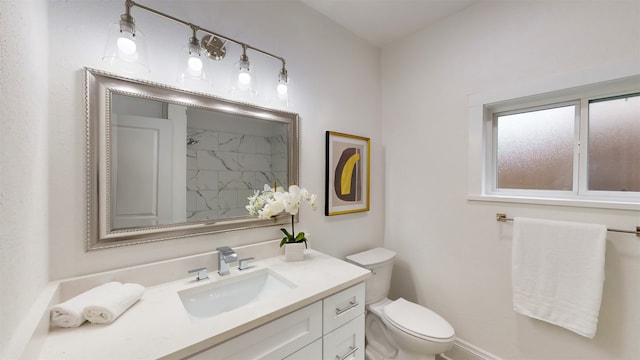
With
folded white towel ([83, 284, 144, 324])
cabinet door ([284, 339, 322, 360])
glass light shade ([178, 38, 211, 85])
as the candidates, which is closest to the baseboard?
cabinet door ([284, 339, 322, 360])

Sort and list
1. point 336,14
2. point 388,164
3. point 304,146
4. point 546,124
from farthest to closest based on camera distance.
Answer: point 388,164 < point 336,14 < point 304,146 < point 546,124

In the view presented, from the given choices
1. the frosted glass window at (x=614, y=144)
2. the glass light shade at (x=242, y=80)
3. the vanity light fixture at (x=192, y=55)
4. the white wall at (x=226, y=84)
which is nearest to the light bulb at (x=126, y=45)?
the vanity light fixture at (x=192, y=55)

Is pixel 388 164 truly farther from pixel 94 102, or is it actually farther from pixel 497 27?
pixel 94 102

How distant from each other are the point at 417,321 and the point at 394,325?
0.14 m

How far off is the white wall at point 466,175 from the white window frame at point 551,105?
5 cm

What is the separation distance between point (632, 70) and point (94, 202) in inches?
94.5

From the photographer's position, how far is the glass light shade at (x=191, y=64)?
1075mm

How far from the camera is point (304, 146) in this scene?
1595 mm

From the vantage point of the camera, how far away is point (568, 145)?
4.62ft

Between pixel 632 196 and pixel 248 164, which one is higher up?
pixel 248 164

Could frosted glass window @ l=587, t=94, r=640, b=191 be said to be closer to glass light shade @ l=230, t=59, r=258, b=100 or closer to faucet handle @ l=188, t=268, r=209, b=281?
glass light shade @ l=230, t=59, r=258, b=100

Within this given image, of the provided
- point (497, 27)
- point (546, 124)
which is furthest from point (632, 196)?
point (497, 27)

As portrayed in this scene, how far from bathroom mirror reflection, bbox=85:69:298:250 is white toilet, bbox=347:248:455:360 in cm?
84

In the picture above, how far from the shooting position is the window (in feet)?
4.04
